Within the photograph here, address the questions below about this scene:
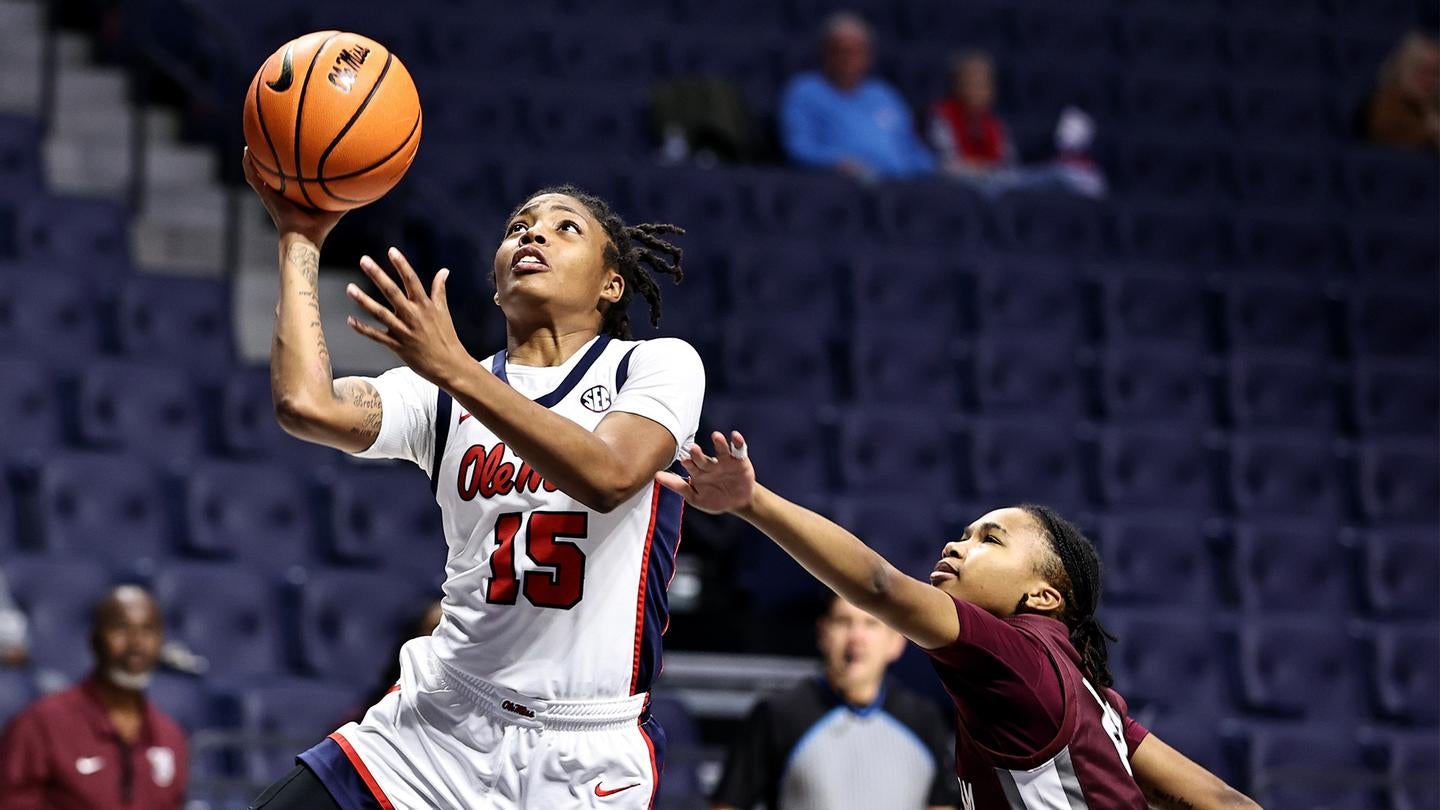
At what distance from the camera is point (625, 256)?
3.35m

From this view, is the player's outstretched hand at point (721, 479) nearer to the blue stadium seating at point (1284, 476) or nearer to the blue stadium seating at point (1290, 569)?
the blue stadium seating at point (1290, 569)

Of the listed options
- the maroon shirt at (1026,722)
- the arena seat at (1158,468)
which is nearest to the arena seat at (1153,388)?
the arena seat at (1158,468)

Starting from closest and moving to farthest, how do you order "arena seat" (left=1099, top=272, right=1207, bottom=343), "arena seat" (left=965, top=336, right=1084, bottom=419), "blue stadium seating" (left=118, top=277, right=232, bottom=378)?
"blue stadium seating" (left=118, top=277, right=232, bottom=378), "arena seat" (left=965, top=336, right=1084, bottom=419), "arena seat" (left=1099, top=272, right=1207, bottom=343)

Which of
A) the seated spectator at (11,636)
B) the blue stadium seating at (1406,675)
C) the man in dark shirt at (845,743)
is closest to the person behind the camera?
the man in dark shirt at (845,743)

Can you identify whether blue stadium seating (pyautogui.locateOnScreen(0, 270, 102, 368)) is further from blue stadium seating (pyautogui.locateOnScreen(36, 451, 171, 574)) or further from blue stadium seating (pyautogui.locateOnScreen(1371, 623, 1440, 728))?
blue stadium seating (pyautogui.locateOnScreen(1371, 623, 1440, 728))

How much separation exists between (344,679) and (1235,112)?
6.80 meters

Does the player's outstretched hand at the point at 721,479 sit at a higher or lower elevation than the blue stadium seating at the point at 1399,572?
higher

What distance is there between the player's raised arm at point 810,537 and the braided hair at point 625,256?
2.29ft

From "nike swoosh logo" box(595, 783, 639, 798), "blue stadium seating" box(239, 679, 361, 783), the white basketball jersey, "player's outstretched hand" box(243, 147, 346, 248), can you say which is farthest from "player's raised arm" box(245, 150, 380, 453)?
"blue stadium seating" box(239, 679, 361, 783)

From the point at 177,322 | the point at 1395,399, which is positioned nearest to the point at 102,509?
the point at 177,322

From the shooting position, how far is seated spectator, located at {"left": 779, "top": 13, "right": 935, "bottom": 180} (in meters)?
9.78

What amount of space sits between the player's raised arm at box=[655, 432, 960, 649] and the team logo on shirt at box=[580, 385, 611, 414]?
0.33 meters

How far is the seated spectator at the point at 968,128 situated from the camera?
998cm

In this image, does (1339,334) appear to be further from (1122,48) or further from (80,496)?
(80,496)
